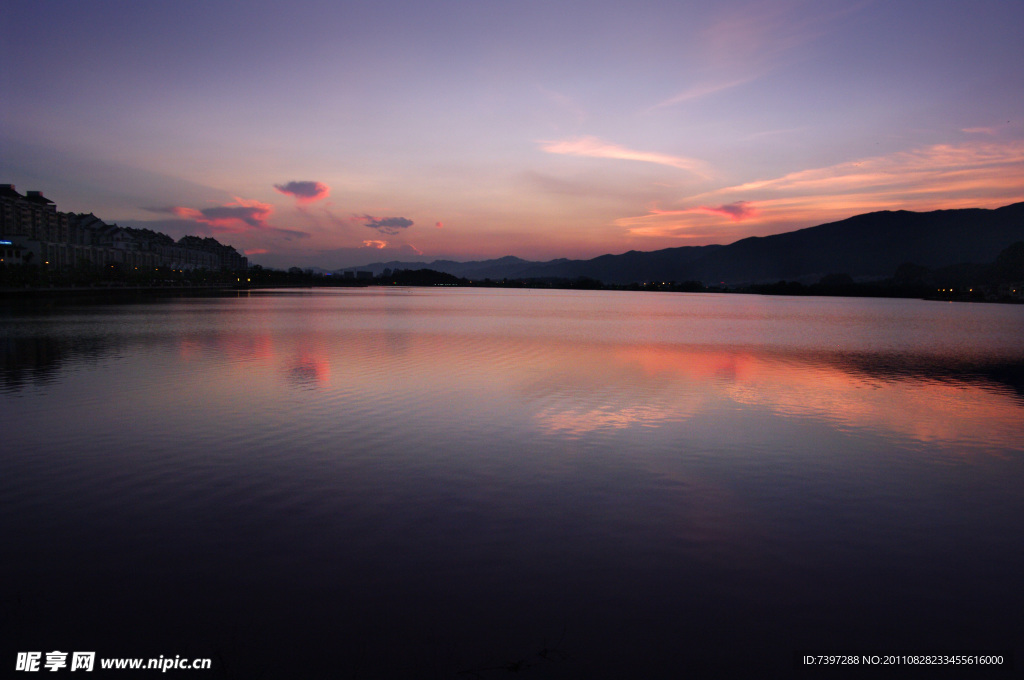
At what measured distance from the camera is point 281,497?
985 centimetres

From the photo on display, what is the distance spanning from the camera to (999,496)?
34.9ft

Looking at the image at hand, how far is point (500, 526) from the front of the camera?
8.81 meters

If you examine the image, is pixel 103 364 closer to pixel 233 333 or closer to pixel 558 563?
pixel 233 333

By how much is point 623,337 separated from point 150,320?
39.4m

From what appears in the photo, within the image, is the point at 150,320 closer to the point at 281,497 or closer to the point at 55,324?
the point at 55,324

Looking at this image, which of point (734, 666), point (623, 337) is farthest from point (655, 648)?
point (623, 337)

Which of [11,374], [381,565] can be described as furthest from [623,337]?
[381,565]

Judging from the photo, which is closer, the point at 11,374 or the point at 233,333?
the point at 11,374

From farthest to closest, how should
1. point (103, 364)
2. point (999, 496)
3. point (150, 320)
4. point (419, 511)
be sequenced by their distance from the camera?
point (150, 320) < point (103, 364) < point (999, 496) < point (419, 511)

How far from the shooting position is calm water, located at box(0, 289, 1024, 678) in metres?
6.17

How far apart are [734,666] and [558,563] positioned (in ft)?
8.13

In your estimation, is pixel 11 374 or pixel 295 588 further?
pixel 11 374

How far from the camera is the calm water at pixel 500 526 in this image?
6172 mm

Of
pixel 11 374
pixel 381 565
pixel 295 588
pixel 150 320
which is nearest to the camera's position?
pixel 295 588
